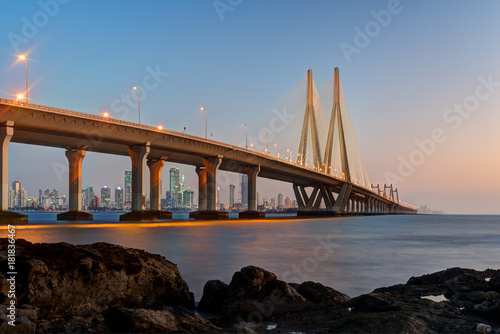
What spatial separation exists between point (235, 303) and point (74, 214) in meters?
59.9

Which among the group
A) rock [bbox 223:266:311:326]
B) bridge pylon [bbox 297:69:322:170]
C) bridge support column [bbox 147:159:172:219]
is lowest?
rock [bbox 223:266:311:326]

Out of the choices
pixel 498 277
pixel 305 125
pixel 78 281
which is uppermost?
pixel 305 125

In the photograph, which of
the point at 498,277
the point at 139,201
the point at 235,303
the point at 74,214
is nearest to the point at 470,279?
the point at 498,277

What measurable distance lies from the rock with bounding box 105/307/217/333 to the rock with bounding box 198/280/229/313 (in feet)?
7.21

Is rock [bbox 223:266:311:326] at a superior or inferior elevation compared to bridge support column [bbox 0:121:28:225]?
inferior

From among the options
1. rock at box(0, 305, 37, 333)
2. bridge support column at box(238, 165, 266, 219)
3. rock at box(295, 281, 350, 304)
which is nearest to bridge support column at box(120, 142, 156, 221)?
bridge support column at box(238, 165, 266, 219)

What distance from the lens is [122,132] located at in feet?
188

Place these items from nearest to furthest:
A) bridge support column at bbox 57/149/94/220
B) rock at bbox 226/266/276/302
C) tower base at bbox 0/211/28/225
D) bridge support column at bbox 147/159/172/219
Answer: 1. rock at bbox 226/266/276/302
2. tower base at bbox 0/211/28/225
3. bridge support column at bbox 57/149/94/220
4. bridge support column at bbox 147/159/172/219

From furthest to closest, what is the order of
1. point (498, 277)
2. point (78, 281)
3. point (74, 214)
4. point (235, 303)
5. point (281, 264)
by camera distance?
1. point (74, 214)
2. point (281, 264)
3. point (498, 277)
4. point (235, 303)
5. point (78, 281)

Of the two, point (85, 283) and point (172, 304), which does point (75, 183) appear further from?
point (85, 283)

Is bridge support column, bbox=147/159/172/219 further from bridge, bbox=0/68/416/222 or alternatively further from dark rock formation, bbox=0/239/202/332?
dark rock formation, bbox=0/239/202/332

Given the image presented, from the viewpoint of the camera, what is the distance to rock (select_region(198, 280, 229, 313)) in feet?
31.7

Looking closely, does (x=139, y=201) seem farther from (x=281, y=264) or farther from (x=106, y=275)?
(x=106, y=275)

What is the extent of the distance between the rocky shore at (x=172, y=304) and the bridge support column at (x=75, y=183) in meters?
57.6
